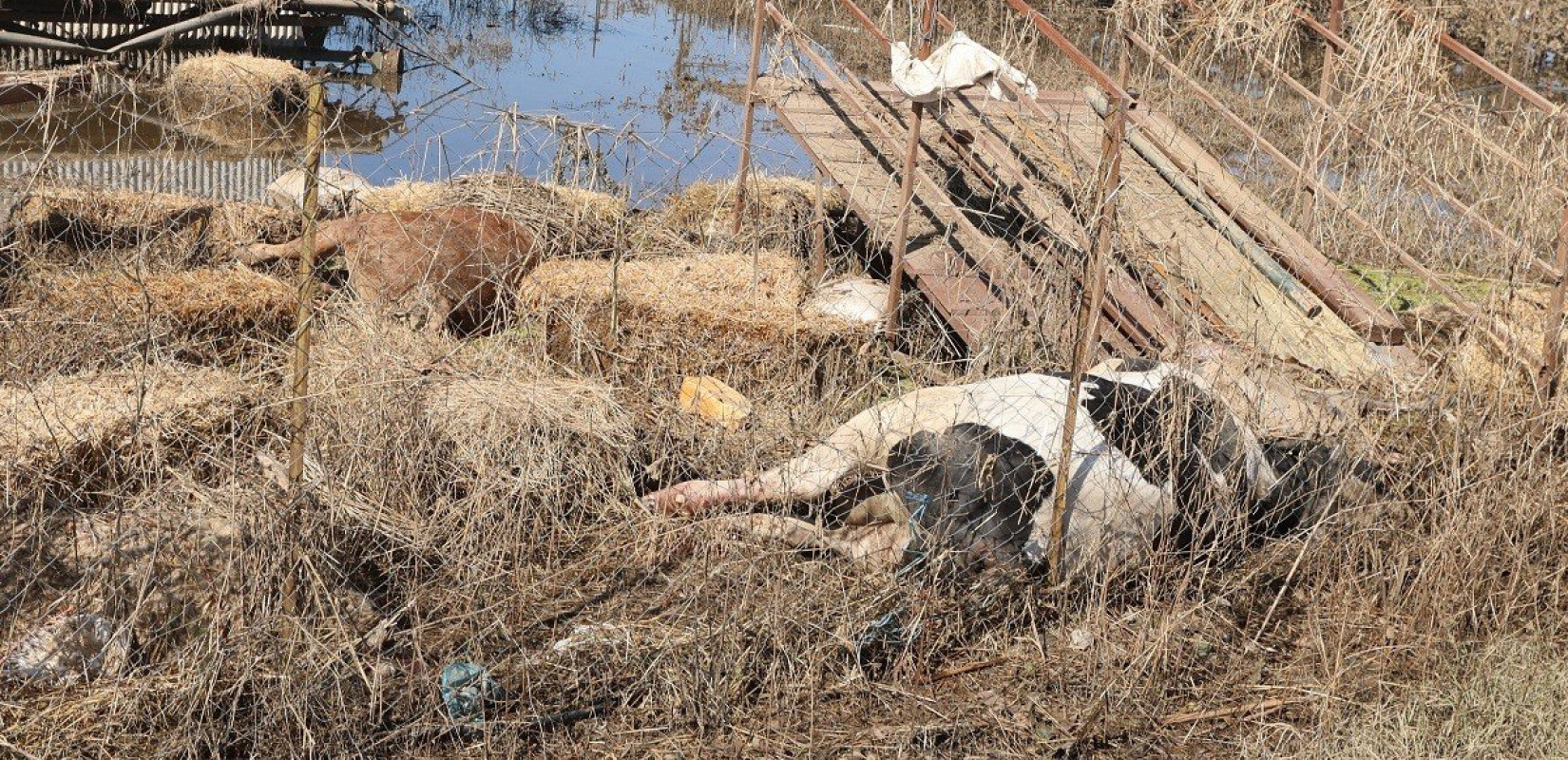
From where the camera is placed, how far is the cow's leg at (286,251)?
723 centimetres

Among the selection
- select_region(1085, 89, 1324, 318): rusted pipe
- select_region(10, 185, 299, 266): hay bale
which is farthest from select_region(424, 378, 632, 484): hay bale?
select_region(1085, 89, 1324, 318): rusted pipe

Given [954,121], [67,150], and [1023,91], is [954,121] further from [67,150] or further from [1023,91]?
[67,150]

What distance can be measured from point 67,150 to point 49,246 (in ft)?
18.8

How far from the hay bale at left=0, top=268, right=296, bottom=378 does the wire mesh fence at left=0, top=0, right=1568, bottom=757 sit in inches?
0.9

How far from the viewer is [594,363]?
6.02 m

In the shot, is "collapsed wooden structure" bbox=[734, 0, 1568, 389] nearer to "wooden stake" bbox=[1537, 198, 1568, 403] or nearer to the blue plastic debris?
"wooden stake" bbox=[1537, 198, 1568, 403]

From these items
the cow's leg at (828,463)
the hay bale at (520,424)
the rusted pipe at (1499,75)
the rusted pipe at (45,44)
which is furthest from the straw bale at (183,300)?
the rusted pipe at (45,44)

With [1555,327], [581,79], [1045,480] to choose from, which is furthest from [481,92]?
[1555,327]

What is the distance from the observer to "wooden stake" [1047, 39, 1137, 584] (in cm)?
441

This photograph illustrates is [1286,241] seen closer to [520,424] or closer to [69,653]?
[520,424]

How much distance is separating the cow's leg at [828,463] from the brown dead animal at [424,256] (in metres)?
2.07

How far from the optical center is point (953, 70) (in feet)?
19.5

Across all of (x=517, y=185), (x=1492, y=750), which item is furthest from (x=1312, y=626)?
(x=517, y=185)

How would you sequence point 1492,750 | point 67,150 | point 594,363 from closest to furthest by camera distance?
1. point 1492,750
2. point 594,363
3. point 67,150
